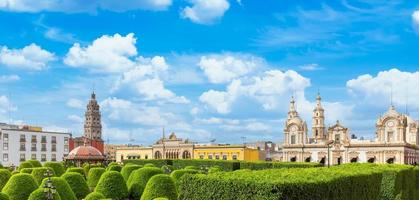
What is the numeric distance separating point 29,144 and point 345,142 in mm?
53748

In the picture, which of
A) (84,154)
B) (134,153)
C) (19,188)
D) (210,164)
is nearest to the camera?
(19,188)

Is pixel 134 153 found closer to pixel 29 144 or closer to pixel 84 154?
pixel 29 144

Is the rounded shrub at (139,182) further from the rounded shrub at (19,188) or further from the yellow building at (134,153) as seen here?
the yellow building at (134,153)

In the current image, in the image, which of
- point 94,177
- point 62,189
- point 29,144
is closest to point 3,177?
point 94,177

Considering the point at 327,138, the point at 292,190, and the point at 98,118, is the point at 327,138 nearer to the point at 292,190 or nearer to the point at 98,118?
the point at 98,118

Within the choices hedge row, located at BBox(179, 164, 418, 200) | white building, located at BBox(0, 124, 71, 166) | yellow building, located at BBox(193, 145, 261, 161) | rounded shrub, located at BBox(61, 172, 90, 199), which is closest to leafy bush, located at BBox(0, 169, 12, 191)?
rounded shrub, located at BBox(61, 172, 90, 199)

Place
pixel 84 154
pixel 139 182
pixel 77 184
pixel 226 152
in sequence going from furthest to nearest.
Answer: pixel 226 152, pixel 84 154, pixel 139 182, pixel 77 184

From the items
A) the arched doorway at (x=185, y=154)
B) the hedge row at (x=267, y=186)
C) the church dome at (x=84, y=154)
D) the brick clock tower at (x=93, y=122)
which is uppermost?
the brick clock tower at (x=93, y=122)

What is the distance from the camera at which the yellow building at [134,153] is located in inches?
4200

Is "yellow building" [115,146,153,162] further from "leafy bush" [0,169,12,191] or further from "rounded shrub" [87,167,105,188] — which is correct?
"leafy bush" [0,169,12,191]

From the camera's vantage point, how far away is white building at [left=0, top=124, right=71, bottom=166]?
91.4m

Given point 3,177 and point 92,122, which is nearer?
point 3,177

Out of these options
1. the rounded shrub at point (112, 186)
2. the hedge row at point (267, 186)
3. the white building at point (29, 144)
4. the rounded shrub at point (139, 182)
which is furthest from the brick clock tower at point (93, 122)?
the hedge row at point (267, 186)

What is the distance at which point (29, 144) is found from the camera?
94.7m
